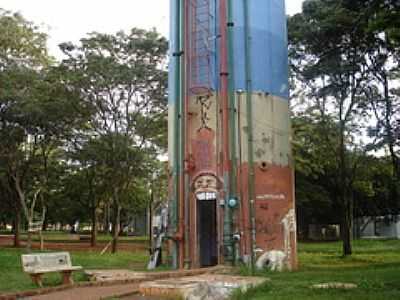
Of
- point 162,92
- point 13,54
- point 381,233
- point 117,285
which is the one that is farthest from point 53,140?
point 381,233

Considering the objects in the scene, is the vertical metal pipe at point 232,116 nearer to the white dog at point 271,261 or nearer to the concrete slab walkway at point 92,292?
the white dog at point 271,261

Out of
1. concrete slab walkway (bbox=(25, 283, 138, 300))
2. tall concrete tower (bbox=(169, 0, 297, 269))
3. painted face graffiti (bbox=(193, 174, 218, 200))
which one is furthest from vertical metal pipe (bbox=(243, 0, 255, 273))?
concrete slab walkway (bbox=(25, 283, 138, 300))

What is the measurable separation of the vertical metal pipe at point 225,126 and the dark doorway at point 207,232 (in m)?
1.19

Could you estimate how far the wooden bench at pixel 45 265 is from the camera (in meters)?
12.9

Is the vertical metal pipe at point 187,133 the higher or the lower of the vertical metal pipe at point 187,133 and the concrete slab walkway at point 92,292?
the higher

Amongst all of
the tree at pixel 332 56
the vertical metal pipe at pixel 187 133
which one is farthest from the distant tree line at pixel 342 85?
the vertical metal pipe at pixel 187 133

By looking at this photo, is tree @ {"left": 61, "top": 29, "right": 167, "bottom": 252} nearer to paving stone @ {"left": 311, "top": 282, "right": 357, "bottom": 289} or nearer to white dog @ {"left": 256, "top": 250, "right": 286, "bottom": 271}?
white dog @ {"left": 256, "top": 250, "right": 286, "bottom": 271}

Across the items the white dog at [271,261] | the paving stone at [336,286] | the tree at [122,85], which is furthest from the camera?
the tree at [122,85]

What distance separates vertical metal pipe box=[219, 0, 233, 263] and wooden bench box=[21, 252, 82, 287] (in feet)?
16.7

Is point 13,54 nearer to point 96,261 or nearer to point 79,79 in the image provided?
point 79,79

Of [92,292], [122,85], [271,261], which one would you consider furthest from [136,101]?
[92,292]

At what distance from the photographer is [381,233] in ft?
194

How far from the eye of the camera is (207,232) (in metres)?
18.8

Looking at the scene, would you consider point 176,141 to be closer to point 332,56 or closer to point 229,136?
point 229,136
